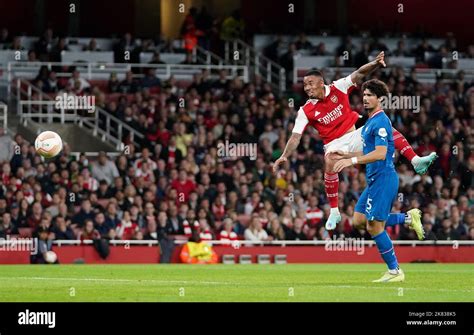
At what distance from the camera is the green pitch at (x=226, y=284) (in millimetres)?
13680

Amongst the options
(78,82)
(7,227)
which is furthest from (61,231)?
(78,82)

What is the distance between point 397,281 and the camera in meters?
15.8

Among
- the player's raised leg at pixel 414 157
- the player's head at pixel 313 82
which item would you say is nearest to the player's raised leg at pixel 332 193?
the player's head at pixel 313 82

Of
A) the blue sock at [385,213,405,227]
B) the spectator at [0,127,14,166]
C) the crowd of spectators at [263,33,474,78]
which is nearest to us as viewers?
the blue sock at [385,213,405,227]

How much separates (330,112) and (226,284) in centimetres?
308

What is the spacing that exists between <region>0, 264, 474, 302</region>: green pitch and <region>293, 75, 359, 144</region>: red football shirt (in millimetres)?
2095

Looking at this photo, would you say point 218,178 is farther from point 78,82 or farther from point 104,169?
point 78,82

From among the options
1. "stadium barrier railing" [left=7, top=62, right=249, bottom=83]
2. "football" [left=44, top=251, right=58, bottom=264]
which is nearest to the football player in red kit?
"football" [left=44, top=251, right=58, bottom=264]

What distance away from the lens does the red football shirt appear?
57.0 ft

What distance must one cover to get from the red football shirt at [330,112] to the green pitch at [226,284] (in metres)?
2.10

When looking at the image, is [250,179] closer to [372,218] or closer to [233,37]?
[233,37]

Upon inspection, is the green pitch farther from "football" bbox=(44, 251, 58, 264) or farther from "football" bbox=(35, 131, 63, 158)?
"football" bbox=(44, 251, 58, 264)

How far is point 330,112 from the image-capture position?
57.6ft
